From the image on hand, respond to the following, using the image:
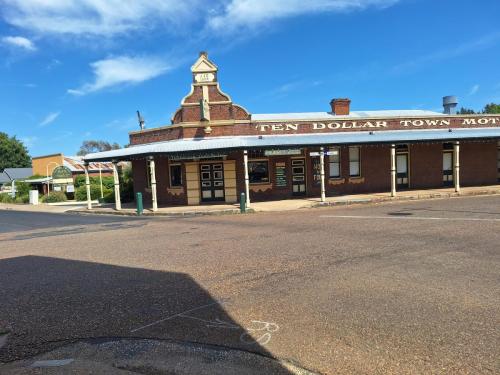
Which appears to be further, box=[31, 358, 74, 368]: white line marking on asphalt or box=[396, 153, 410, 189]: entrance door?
box=[396, 153, 410, 189]: entrance door

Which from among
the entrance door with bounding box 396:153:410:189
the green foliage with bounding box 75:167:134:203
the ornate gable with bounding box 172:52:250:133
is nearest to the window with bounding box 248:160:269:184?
the ornate gable with bounding box 172:52:250:133

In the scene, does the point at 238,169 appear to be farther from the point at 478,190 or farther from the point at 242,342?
the point at 242,342

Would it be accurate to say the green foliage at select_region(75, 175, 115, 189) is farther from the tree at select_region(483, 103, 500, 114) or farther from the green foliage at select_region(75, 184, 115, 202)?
the tree at select_region(483, 103, 500, 114)

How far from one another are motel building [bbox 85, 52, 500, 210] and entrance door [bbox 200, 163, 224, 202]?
0.18 feet

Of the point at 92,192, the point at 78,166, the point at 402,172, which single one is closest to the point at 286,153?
the point at 402,172

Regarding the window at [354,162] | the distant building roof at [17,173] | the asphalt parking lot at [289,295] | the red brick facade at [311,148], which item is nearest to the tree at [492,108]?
the red brick facade at [311,148]

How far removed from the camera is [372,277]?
6691 millimetres

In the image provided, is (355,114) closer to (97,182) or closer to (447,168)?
(447,168)

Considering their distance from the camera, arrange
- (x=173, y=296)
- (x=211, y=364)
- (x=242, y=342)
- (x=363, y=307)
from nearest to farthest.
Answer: (x=211, y=364)
(x=242, y=342)
(x=363, y=307)
(x=173, y=296)

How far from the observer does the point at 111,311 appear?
5.62 meters

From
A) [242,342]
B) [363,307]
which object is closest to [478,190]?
[363,307]

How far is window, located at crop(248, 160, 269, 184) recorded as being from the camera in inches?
900

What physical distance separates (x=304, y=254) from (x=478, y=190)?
1797 cm

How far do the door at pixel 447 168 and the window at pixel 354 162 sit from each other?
561 cm
